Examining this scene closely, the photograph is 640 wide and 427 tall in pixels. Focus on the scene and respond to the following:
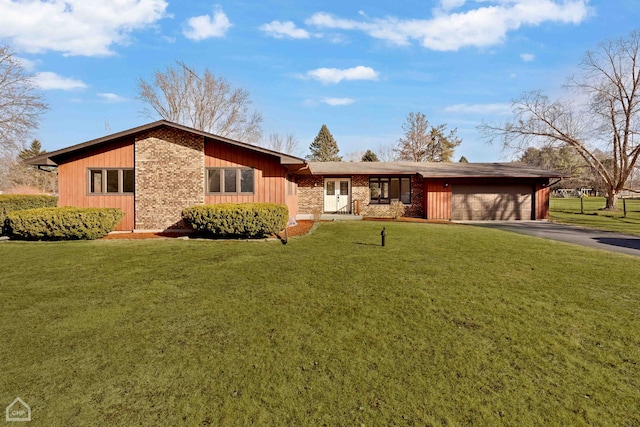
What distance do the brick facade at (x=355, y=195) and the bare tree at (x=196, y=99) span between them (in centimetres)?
1887

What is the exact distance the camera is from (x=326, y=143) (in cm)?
5191

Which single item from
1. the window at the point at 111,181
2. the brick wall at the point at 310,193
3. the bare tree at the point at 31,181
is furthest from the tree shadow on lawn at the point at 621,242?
the bare tree at the point at 31,181

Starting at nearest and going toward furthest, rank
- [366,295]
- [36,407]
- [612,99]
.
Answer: [36,407] < [366,295] < [612,99]

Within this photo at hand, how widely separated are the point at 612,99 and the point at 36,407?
37.5 metres

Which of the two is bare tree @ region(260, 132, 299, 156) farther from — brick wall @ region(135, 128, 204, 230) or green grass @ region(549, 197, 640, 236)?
brick wall @ region(135, 128, 204, 230)

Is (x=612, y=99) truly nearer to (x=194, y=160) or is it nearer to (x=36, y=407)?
(x=194, y=160)

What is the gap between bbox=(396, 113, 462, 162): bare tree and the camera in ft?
139

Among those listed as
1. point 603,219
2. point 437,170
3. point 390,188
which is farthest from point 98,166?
point 603,219

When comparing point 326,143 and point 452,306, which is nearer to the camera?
point 452,306

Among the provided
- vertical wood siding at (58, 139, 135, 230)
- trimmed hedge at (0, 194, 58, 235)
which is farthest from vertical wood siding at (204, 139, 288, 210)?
trimmed hedge at (0, 194, 58, 235)

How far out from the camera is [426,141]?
42438 millimetres

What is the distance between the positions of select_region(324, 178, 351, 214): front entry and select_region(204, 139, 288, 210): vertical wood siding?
6740 mm

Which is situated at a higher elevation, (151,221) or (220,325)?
(151,221)

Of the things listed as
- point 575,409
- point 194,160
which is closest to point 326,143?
point 194,160
